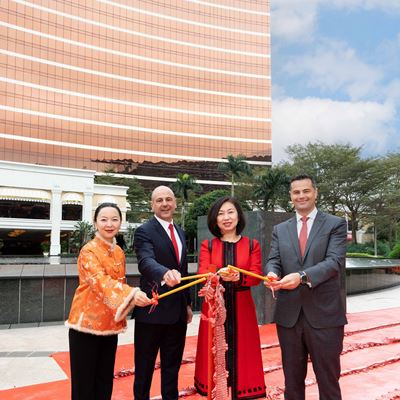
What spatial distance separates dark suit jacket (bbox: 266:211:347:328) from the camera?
2871mm

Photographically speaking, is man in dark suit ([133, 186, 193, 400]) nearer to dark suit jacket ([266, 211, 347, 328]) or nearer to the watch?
dark suit jacket ([266, 211, 347, 328])

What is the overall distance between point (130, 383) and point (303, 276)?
2412 millimetres

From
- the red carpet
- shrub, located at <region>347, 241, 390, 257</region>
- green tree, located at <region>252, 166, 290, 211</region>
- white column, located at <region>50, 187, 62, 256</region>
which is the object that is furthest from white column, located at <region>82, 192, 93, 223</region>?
the red carpet

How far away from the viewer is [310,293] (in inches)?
116

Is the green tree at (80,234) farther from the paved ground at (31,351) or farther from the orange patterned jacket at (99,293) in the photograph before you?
the orange patterned jacket at (99,293)

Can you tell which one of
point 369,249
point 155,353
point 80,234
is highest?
point 155,353

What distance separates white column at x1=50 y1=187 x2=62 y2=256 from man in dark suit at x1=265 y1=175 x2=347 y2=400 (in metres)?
39.9

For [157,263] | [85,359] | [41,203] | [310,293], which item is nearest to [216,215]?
[157,263]

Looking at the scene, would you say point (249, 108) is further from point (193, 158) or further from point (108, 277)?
point (108, 277)

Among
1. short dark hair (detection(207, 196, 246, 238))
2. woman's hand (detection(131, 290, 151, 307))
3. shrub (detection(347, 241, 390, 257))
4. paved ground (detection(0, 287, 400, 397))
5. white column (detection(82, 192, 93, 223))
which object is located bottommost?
shrub (detection(347, 241, 390, 257))

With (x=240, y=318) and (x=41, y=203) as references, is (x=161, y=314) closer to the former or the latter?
Answer: (x=240, y=318)

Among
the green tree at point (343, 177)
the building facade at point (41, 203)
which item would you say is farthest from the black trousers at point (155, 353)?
the building facade at point (41, 203)

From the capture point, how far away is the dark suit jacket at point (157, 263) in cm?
328

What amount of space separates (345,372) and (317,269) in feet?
7.53
